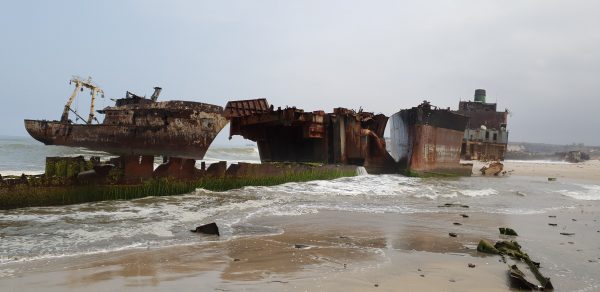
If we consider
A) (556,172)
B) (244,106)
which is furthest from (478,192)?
(556,172)


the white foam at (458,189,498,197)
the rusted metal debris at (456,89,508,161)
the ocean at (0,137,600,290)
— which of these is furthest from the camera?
the rusted metal debris at (456,89,508,161)

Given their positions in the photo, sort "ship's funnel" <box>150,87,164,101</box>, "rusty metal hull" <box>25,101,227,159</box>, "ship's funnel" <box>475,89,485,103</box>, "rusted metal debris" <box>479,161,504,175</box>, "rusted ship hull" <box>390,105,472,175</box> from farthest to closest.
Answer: "ship's funnel" <box>475,89,485,103</box> → "ship's funnel" <box>150,87,164,101</box> → "rusted metal debris" <box>479,161,504,175</box> → "rusty metal hull" <box>25,101,227,159</box> → "rusted ship hull" <box>390,105,472,175</box>

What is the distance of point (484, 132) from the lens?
39.5m

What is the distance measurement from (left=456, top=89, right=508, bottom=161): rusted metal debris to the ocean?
84.0 feet

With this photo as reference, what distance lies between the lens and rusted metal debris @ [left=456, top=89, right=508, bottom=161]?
38.2 metres

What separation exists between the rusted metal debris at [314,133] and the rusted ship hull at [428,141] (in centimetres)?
Answer: 104

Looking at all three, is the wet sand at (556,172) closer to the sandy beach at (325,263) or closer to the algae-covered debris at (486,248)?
the sandy beach at (325,263)

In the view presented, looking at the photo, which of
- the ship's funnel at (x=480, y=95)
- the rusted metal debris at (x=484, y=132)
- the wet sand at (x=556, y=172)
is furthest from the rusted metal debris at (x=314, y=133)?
the ship's funnel at (x=480, y=95)

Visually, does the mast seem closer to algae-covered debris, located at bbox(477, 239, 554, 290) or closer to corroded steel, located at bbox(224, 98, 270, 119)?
corroded steel, located at bbox(224, 98, 270, 119)

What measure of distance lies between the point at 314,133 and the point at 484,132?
98.1 feet

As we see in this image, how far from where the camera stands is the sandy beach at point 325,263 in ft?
11.6

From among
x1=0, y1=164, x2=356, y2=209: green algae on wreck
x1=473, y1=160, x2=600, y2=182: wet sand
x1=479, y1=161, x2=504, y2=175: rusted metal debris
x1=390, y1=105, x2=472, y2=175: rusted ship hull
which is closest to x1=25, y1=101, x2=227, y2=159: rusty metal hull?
x1=0, y1=164, x2=356, y2=209: green algae on wreck

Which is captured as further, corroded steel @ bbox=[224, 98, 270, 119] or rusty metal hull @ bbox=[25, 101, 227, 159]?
rusty metal hull @ bbox=[25, 101, 227, 159]

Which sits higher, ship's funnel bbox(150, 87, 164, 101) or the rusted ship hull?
ship's funnel bbox(150, 87, 164, 101)
